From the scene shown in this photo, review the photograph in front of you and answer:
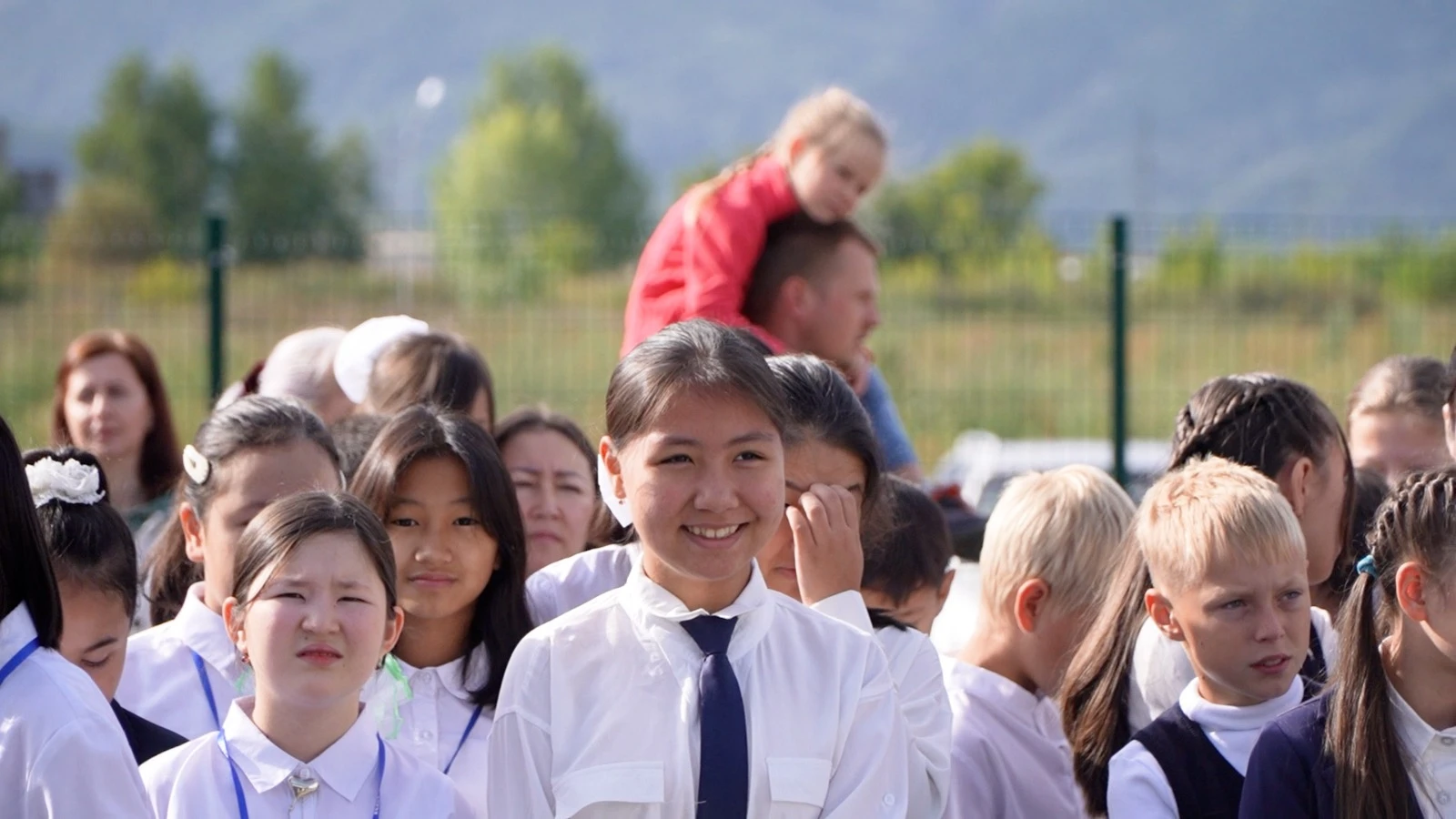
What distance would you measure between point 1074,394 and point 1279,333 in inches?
79.6

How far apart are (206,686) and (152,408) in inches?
102

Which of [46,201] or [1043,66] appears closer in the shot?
[46,201]

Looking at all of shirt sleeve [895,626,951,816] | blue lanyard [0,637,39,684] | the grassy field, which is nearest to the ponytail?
shirt sleeve [895,626,951,816]

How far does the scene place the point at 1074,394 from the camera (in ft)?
34.7

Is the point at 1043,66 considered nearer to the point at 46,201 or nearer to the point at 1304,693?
the point at 46,201

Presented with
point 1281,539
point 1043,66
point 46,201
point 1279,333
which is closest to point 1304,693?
point 1281,539

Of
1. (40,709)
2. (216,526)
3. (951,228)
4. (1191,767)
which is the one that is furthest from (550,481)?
(951,228)

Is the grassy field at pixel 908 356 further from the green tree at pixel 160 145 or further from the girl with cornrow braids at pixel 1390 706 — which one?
the green tree at pixel 160 145

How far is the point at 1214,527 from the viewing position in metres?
3.11

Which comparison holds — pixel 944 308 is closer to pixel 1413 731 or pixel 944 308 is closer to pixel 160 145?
pixel 1413 731

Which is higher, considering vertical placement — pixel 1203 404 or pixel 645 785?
pixel 1203 404

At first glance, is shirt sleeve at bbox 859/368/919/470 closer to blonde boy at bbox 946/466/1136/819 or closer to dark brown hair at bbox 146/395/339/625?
blonde boy at bbox 946/466/1136/819

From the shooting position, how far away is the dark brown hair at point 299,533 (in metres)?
2.78

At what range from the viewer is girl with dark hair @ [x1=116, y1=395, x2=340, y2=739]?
335 centimetres
